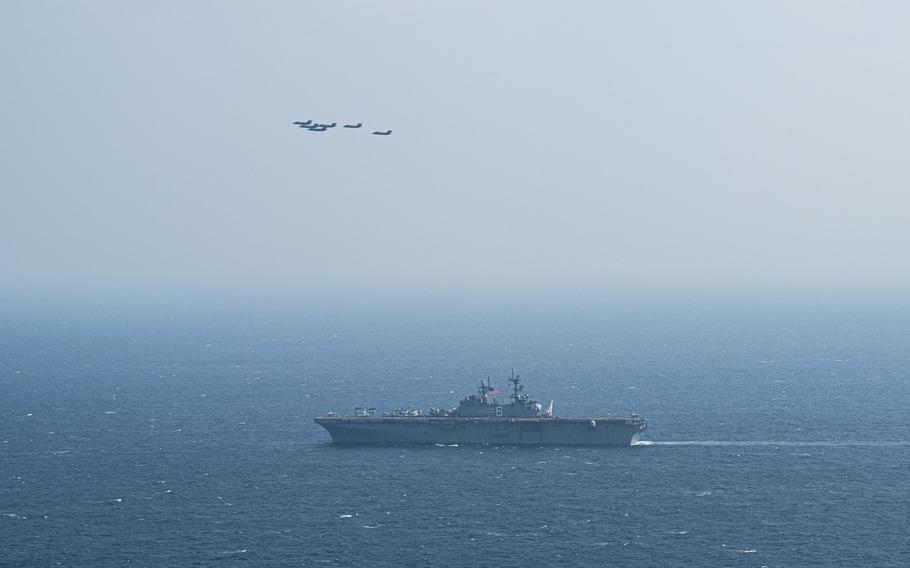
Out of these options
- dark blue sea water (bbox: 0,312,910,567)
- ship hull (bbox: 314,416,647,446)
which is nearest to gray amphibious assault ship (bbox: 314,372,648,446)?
ship hull (bbox: 314,416,647,446)

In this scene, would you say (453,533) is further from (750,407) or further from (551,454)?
(750,407)

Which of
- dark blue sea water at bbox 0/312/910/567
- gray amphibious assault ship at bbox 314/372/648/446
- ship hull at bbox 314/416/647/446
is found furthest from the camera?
gray amphibious assault ship at bbox 314/372/648/446

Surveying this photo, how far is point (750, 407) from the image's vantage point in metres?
134

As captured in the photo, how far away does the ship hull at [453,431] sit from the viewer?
11381 cm

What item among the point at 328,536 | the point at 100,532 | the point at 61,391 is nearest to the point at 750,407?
the point at 328,536

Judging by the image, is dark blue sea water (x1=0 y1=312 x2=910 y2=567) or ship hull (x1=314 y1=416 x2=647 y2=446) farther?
ship hull (x1=314 y1=416 x2=647 y2=446)

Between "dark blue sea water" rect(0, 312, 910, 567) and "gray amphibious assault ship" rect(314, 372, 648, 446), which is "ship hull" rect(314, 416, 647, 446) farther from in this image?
"dark blue sea water" rect(0, 312, 910, 567)

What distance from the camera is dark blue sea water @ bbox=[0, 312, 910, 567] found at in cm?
7600

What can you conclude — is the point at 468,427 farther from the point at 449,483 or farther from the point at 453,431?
the point at 449,483

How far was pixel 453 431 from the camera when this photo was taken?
115 meters

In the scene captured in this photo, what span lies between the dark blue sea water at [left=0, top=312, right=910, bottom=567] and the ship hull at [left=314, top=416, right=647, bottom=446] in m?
2.64

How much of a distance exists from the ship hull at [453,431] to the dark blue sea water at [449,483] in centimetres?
264

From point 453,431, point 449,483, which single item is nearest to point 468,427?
point 453,431

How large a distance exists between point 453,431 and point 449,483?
64.3 ft
